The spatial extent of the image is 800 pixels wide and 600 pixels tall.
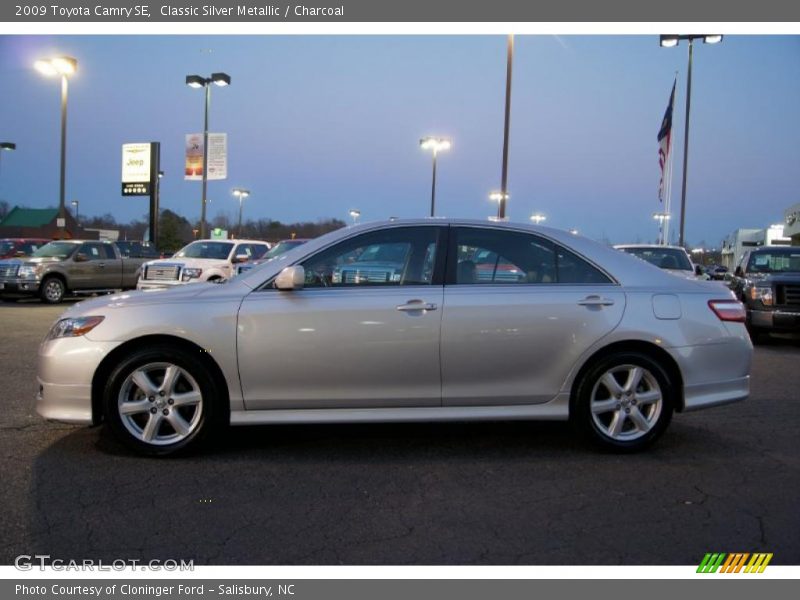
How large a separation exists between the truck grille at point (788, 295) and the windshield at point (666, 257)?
176cm

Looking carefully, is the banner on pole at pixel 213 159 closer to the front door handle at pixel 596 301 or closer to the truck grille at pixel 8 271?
the truck grille at pixel 8 271

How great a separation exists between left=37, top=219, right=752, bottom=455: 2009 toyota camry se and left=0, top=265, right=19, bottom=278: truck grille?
15.0 m

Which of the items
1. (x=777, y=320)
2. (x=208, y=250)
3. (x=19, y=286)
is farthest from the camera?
(x=19, y=286)

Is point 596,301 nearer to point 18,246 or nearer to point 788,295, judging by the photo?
point 788,295

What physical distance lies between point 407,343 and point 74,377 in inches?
87.1

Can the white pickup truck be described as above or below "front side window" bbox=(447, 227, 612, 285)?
below

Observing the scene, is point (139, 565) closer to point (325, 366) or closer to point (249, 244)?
point (325, 366)

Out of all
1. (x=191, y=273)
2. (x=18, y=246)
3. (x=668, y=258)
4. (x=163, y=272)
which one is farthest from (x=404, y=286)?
(x=18, y=246)

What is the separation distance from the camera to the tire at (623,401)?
4.76 metres

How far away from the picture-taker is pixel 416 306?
4590 millimetres

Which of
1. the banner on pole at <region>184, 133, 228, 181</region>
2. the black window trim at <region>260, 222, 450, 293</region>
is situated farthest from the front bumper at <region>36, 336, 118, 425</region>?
the banner on pole at <region>184, 133, 228, 181</region>

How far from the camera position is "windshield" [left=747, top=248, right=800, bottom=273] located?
12.9 m

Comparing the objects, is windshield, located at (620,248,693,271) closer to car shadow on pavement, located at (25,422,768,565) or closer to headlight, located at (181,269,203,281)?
car shadow on pavement, located at (25,422,768,565)

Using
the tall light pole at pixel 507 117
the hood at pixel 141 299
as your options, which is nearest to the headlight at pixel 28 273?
the tall light pole at pixel 507 117
